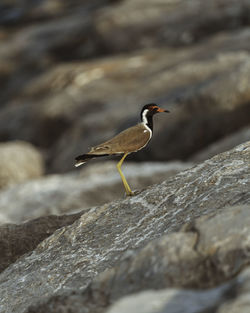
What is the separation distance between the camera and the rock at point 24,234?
1036cm

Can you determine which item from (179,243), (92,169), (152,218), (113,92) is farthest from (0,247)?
(113,92)

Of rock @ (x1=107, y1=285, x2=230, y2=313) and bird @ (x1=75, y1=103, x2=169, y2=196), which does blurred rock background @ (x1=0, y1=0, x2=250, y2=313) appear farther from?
bird @ (x1=75, y1=103, x2=169, y2=196)

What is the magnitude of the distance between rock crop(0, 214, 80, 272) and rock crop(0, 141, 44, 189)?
14.9 m

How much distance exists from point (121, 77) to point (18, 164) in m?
10.9

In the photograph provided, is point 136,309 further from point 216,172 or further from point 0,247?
point 0,247

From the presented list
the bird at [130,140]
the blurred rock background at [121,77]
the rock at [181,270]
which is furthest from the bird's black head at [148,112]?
the blurred rock background at [121,77]

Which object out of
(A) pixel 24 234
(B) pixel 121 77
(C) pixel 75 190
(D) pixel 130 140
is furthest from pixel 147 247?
(B) pixel 121 77

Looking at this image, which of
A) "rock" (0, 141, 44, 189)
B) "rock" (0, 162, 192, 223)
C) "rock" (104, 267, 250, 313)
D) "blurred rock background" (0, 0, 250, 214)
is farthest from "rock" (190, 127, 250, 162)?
Answer: "rock" (104, 267, 250, 313)

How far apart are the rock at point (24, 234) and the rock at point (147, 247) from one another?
0.90 metres

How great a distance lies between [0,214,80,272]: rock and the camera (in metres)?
10.4

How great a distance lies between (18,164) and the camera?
26484 millimetres

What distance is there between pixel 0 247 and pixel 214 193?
447cm

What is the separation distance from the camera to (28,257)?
30.7 ft

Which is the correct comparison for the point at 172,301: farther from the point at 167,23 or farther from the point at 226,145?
the point at 167,23
